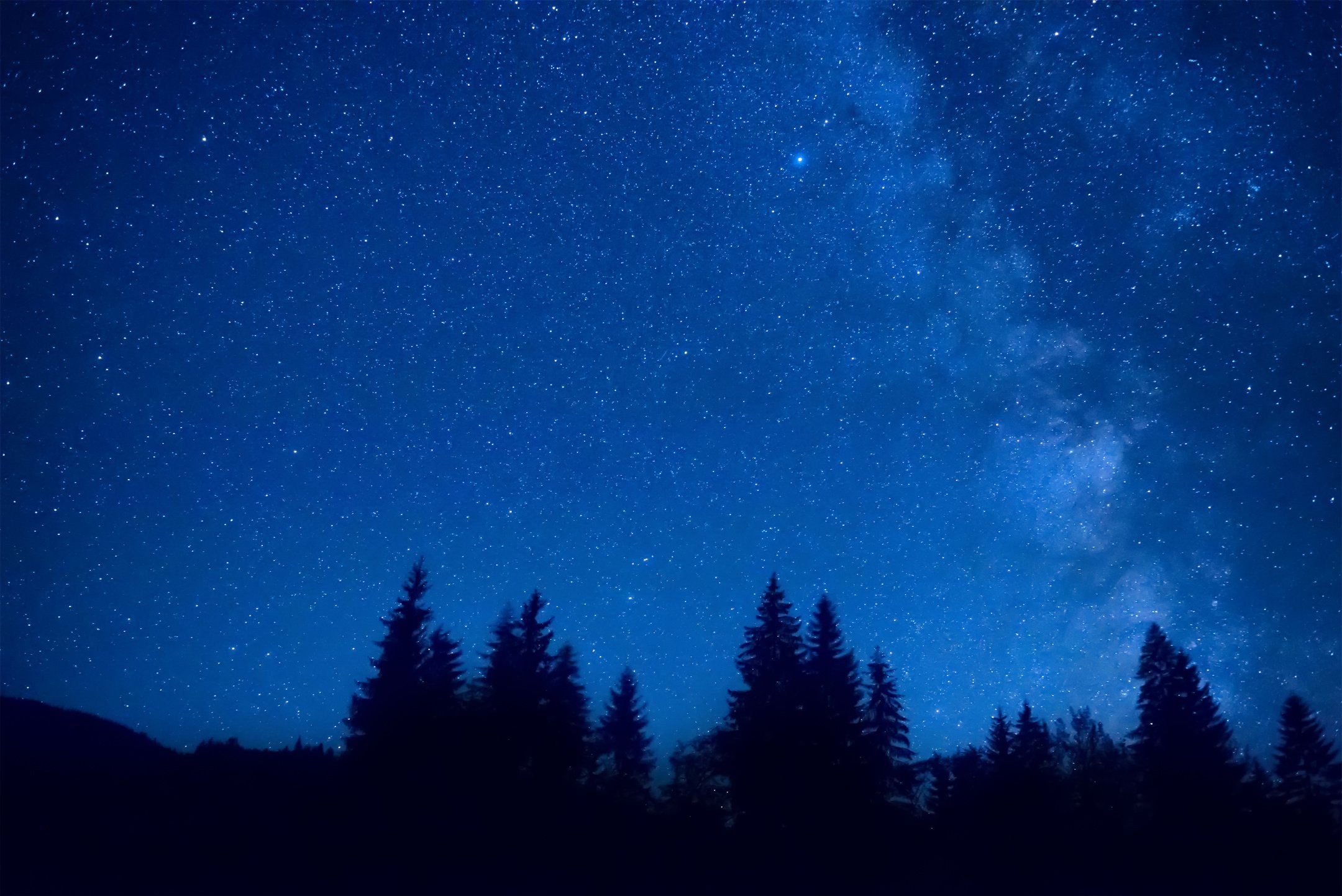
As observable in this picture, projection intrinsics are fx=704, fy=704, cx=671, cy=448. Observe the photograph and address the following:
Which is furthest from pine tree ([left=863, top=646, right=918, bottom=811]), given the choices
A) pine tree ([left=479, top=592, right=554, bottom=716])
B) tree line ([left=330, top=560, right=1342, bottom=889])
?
pine tree ([left=479, top=592, right=554, bottom=716])

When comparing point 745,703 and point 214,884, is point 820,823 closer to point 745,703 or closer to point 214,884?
point 745,703

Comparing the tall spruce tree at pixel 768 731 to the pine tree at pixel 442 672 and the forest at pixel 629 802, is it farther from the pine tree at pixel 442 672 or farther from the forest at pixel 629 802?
the pine tree at pixel 442 672

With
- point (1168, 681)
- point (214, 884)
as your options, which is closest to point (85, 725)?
point (214, 884)

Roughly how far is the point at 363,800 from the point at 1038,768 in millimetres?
27898

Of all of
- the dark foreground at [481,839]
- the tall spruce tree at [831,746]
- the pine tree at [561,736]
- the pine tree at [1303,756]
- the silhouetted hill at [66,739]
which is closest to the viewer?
the dark foreground at [481,839]

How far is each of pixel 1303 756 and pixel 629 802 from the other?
35.9 meters

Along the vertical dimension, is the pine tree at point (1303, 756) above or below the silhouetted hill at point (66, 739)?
above

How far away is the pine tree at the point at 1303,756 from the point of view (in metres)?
35.0

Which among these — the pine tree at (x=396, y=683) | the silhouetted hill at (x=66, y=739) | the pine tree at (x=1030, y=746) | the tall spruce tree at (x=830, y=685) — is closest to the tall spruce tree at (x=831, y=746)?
the tall spruce tree at (x=830, y=685)

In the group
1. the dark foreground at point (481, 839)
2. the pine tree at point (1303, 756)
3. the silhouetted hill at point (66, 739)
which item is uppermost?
the pine tree at point (1303, 756)

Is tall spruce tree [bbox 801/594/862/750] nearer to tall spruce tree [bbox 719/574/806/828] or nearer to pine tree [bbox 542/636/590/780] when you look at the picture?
tall spruce tree [bbox 719/574/806/828]

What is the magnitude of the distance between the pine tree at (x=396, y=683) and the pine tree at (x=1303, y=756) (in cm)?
4127

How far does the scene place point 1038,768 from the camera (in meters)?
31.4

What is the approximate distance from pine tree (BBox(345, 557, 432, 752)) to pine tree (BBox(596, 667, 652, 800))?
1386 centimetres
